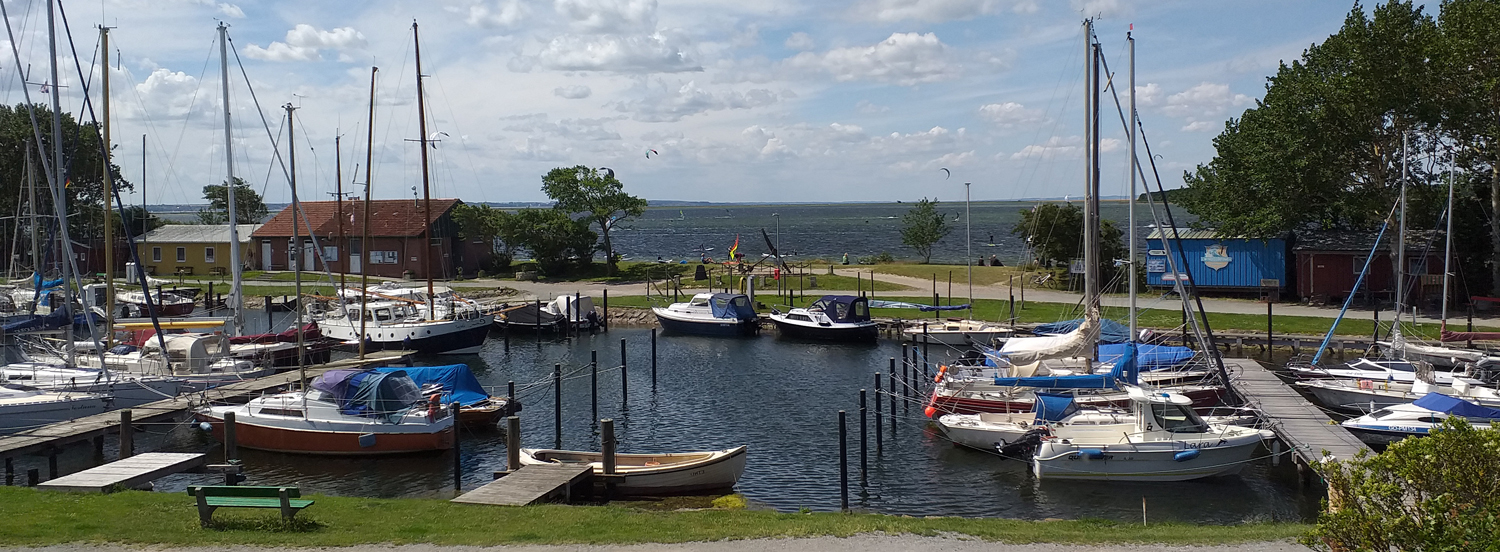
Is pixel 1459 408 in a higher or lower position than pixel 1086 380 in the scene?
lower

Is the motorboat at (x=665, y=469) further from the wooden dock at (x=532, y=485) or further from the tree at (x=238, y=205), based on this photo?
the tree at (x=238, y=205)

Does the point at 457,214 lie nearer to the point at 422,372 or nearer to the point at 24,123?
the point at 24,123

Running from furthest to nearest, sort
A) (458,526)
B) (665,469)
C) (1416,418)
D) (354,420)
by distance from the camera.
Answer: (354,420) → (1416,418) → (665,469) → (458,526)

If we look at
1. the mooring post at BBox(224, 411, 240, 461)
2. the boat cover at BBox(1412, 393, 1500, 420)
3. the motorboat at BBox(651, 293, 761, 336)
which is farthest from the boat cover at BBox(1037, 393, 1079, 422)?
the motorboat at BBox(651, 293, 761, 336)

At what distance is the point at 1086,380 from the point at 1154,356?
492cm

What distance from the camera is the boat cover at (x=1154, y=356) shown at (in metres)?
36.0

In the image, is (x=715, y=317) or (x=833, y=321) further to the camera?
(x=715, y=317)

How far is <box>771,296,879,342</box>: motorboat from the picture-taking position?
174ft

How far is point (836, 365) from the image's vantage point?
153 feet

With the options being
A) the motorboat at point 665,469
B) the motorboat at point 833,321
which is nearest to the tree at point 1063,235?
the motorboat at point 833,321

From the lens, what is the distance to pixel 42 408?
31703 mm

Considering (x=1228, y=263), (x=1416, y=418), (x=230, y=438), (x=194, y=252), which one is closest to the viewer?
(x=230, y=438)

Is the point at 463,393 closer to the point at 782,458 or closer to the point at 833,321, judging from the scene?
the point at 782,458

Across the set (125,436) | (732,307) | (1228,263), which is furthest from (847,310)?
(125,436)
